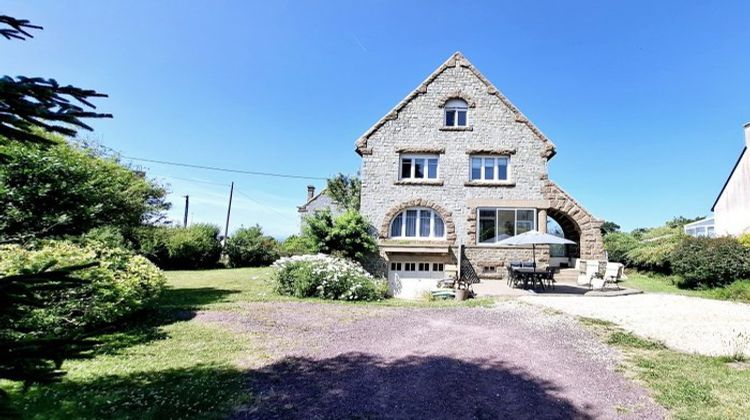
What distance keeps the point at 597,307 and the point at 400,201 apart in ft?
30.4

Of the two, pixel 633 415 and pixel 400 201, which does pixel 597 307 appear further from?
pixel 400 201

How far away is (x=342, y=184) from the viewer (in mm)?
27297

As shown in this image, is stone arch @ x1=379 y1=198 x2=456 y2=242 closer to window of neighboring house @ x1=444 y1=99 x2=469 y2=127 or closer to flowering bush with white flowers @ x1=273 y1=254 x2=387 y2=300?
window of neighboring house @ x1=444 y1=99 x2=469 y2=127

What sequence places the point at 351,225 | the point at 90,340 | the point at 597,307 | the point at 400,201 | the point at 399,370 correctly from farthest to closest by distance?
the point at 400,201 < the point at 351,225 < the point at 597,307 < the point at 399,370 < the point at 90,340

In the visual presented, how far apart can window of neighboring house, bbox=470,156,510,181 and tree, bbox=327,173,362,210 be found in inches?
455

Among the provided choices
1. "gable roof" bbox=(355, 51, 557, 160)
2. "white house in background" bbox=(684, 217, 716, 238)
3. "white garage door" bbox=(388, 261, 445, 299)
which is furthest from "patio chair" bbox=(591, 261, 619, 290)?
"white house in background" bbox=(684, 217, 716, 238)

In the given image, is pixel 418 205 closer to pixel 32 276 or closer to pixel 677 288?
pixel 677 288

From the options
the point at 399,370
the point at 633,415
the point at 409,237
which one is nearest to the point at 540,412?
the point at 633,415

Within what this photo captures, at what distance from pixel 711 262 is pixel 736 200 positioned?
36.2 ft

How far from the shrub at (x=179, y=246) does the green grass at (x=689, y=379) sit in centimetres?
2366

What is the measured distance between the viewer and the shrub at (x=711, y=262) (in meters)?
12.4

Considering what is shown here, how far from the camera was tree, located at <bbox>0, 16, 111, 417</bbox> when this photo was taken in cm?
165

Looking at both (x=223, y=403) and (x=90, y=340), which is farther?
(x=223, y=403)

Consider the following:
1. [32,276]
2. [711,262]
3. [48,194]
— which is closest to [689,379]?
[32,276]
